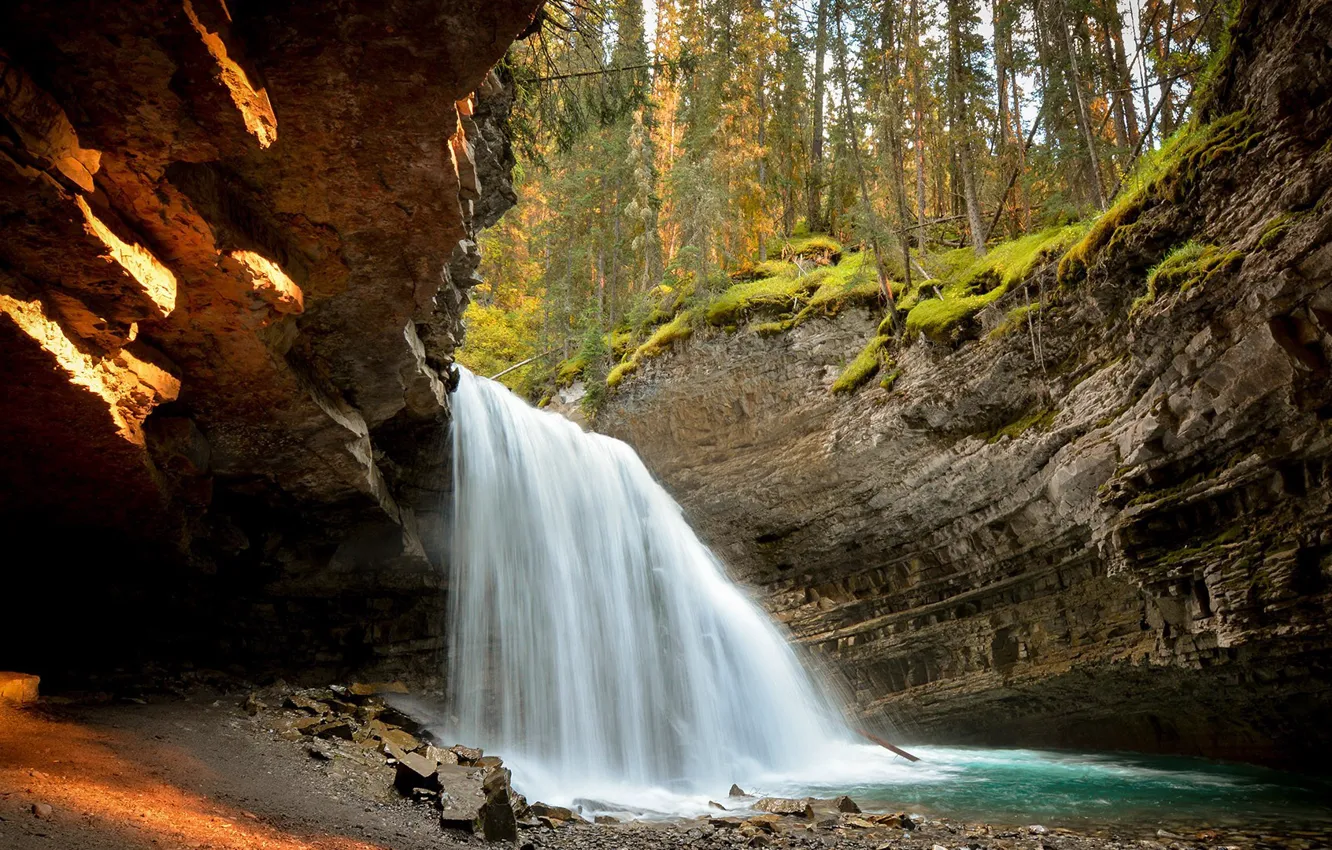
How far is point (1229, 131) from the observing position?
25.6 feet

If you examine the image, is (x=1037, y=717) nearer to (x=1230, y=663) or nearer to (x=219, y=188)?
(x=1230, y=663)

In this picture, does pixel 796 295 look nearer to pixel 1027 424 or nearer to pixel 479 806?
pixel 1027 424

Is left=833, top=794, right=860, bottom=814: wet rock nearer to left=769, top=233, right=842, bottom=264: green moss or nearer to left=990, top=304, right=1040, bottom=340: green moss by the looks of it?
left=990, top=304, right=1040, bottom=340: green moss

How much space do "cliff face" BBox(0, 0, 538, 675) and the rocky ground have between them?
2.66m

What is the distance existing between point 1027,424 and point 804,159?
14975 millimetres

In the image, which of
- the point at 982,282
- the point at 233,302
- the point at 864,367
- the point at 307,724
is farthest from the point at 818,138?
the point at 307,724

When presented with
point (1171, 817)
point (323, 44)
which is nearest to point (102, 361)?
point (323, 44)

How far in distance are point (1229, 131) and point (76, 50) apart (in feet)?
34.8

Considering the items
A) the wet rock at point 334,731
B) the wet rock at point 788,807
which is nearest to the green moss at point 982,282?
the wet rock at point 788,807

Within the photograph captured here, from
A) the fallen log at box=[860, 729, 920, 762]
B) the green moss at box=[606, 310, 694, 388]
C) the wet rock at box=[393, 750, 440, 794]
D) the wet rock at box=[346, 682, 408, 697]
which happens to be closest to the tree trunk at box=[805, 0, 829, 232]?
the green moss at box=[606, 310, 694, 388]

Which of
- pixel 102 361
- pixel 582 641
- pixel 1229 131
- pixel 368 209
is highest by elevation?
pixel 1229 131

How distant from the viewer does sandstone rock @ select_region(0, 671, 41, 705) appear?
626 cm

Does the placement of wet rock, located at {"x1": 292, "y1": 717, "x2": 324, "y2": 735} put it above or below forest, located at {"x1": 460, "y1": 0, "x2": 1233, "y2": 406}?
below

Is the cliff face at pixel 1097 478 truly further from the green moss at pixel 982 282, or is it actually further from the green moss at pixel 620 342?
the green moss at pixel 620 342
